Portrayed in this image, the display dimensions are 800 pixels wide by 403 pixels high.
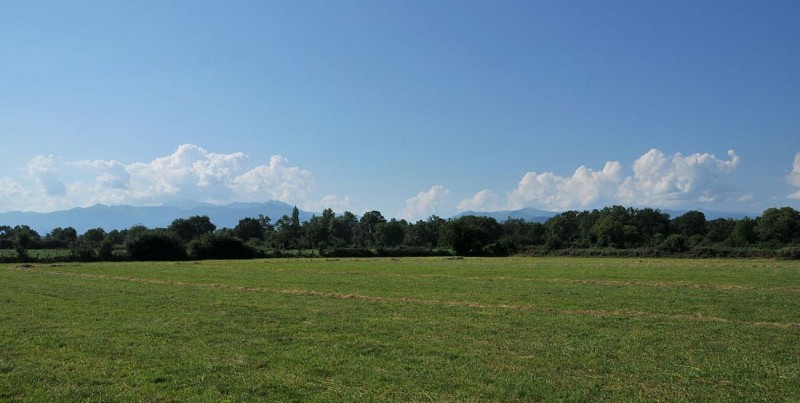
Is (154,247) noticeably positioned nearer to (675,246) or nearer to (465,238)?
(465,238)

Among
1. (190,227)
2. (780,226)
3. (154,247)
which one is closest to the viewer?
(154,247)

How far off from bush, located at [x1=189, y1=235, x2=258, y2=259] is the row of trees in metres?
0.20

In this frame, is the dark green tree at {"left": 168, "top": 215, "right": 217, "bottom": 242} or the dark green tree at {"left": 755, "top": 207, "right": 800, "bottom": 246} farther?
the dark green tree at {"left": 168, "top": 215, "right": 217, "bottom": 242}

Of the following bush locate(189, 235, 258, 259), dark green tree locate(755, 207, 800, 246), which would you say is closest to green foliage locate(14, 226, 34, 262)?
bush locate(189, 235, 258, 259)

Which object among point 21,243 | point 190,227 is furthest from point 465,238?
point 190,227

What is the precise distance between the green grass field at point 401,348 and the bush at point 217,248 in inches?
3178

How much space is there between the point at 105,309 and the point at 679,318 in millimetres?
24447

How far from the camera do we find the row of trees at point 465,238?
99.6 m

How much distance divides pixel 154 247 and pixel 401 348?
321 feet

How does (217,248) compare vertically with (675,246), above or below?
above

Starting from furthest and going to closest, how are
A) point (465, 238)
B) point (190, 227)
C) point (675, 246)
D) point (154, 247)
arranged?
1. point (190, 227)
2. point (465, 238)
3. point (154, 247)
4. point (675, 246)

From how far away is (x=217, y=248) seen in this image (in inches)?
4220

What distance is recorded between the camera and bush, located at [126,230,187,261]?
99.1m

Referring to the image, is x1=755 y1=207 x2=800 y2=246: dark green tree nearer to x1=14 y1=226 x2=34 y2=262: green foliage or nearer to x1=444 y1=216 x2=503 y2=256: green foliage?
x1=444 y1=216 x2=503 y2=256: green foliage
